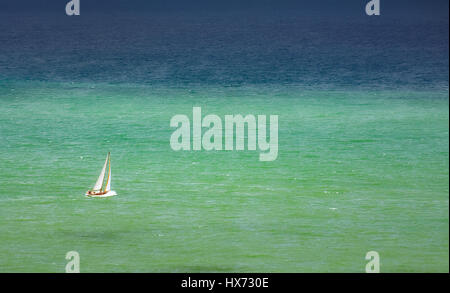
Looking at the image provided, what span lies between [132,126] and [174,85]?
876 centimetres

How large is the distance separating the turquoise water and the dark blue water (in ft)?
7.99

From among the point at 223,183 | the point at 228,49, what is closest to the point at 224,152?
the point at 223,183

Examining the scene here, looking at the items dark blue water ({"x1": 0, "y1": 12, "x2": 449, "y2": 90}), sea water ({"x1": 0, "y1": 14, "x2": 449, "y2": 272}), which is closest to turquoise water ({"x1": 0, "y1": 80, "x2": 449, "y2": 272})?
sea water ({"x1": 0, "y1": 14, "x2": 449, "y2": 272})

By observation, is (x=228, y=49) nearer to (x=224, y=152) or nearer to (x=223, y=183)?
(x=224, y=152)

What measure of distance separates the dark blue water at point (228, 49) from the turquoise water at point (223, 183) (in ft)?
7.99

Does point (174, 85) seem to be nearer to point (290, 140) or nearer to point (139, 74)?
point (139, 74)

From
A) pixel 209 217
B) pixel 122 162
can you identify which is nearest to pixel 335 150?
pixel 122 162

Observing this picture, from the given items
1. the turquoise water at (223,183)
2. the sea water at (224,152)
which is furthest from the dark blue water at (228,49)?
the turquoise water at (223,183)

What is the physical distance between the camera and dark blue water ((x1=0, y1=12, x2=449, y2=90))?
4547 cm

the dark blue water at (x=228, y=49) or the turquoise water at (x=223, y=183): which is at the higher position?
the dark blue water at (x=228, y=49)

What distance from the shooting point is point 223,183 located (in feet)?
88.8

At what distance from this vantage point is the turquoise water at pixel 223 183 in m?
19.0

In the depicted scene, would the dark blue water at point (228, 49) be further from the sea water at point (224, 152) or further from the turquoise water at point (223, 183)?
the turquoise water at point (223, 183)

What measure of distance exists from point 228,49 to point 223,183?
26.0 meters
